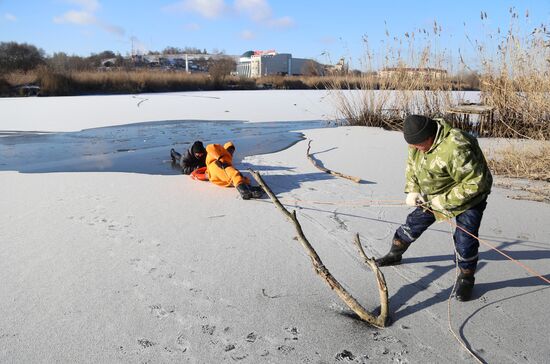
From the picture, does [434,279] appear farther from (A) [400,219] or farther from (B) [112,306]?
(B) [112,306]

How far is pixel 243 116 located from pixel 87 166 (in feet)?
20.1

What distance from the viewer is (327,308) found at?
197cm

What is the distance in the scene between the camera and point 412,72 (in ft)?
25.4

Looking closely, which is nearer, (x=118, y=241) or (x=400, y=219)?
(x=118, y=241)

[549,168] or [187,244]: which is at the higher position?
[549,168]

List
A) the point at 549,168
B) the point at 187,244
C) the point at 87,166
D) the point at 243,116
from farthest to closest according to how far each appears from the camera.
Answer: the point at 243,116, the point at 87,166, the point at 549,168, the point at 187,244

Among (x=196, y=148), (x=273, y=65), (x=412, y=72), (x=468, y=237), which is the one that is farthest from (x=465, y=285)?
(x=273, y=65)

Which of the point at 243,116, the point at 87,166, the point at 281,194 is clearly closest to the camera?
the point at 281,194

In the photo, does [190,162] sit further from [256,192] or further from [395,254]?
[395,254]

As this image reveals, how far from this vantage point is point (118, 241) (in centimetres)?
271

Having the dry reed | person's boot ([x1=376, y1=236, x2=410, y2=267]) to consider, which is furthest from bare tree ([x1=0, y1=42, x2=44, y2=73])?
person's boot ([x1=376, y1=236, x2=410, y2=267])

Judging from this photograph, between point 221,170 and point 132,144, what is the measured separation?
3.26 meters

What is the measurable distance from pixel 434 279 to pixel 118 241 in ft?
6.51

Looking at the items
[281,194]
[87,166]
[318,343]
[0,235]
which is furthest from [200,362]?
[87,166]
